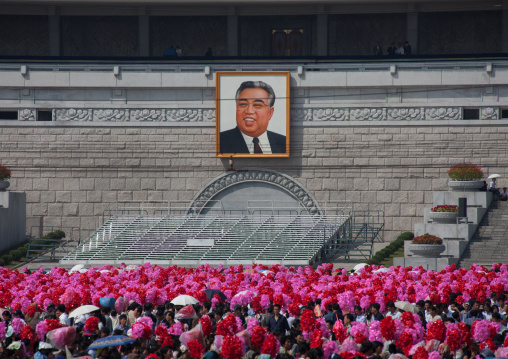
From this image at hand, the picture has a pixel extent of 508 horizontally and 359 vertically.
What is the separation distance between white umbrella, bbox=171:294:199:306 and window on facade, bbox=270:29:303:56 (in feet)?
92.4

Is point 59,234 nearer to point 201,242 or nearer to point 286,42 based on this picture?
point 201,242

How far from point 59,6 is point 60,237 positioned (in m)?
12.7

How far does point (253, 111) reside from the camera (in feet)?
124

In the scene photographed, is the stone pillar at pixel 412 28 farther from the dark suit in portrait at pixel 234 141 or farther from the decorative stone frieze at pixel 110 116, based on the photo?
the decorative stone frieze at pixel 110 116

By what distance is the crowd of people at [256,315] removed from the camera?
39.5ft

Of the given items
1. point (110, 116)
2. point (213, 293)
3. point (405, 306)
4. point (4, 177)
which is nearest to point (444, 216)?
point (405, 306)

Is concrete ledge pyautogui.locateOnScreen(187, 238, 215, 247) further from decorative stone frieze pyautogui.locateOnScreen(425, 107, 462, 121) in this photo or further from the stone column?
the stone column

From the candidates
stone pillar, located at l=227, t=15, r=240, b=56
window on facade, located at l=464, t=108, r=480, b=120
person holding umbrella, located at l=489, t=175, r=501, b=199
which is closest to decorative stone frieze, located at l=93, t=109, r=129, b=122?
stone pillar, located at l=227, t=15, r=240, b=56

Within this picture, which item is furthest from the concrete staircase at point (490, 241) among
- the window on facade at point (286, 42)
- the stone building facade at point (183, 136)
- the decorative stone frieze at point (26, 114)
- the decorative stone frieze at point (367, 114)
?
the decorative stone frieze at point (26, 114)

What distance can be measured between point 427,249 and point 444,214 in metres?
3.06

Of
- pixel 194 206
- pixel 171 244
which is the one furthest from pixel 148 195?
pixel 171 244

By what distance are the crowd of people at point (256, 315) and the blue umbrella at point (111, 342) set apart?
0.7 inches

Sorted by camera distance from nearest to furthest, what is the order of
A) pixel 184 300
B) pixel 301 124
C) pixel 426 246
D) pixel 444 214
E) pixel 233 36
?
pixel 184 300 → pixel 426 246 → pixel 444 214 → pixel 301 124 → pixel 233 36

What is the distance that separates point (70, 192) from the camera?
38094mm
